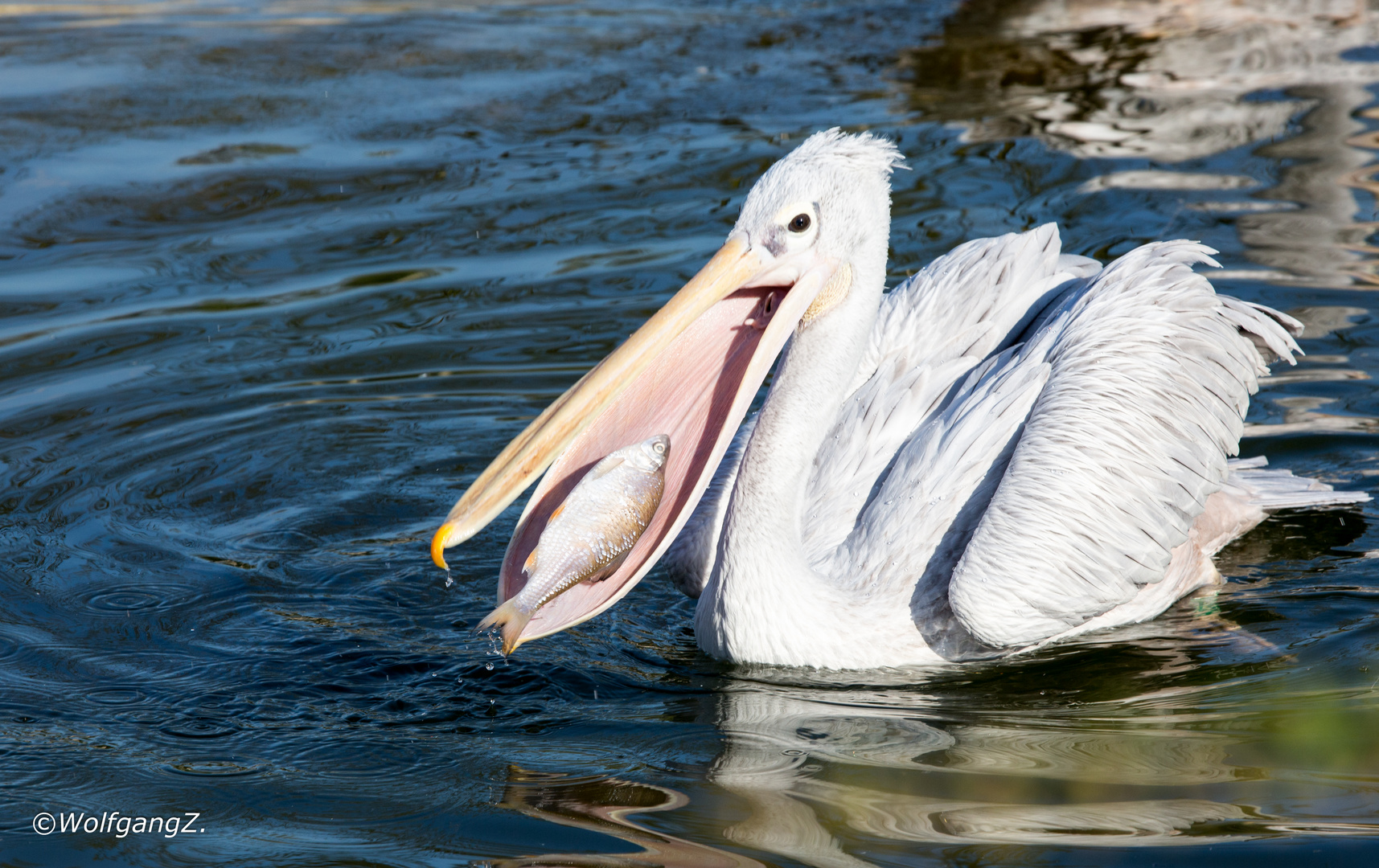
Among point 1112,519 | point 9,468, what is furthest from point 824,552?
point 9,468

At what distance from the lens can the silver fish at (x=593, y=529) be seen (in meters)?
3.25

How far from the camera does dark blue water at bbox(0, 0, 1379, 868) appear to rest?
315cm

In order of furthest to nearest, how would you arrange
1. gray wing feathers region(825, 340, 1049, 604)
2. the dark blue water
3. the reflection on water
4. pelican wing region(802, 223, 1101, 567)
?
the reflection on water
pelican wing region(802, 223, 1101, 567)
gray wing feathers region(825, 340, 1049, 604)
the dark blue water

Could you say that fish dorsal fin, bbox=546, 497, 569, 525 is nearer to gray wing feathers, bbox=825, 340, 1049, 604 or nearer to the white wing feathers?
gray wing feathers, bbox=825, 340, 1049, 604

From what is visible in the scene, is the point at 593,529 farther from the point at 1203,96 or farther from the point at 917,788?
the point at 1203,96

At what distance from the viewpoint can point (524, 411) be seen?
218 inches

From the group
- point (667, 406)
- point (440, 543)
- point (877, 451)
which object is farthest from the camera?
point (877, 451)

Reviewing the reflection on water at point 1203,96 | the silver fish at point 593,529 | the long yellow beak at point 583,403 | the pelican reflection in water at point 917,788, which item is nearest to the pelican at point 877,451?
the long yellow beak at point 583,403

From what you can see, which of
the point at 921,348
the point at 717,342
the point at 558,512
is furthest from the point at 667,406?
the point at 921,348

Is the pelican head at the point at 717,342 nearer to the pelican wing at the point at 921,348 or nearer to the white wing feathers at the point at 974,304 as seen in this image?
the pelican wing at the point at 921,348

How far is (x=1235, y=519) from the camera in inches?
175

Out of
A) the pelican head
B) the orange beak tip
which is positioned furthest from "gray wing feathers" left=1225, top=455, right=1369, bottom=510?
the orange beak tip

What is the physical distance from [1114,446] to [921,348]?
760 mm

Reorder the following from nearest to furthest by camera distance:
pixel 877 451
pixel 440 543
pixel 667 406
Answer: pixel 440 543, pixel 667 406, pixel 877 451
